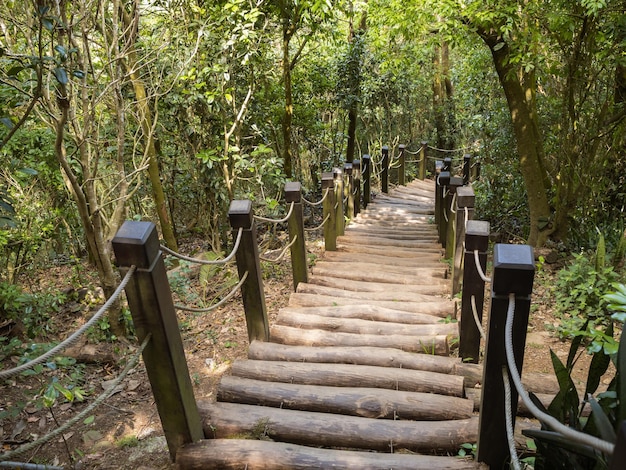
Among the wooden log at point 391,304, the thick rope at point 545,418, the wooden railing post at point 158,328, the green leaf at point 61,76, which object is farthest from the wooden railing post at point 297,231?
the thick rope at point 545,418

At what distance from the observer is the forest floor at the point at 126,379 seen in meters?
2.74

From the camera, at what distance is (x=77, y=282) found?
256 inches

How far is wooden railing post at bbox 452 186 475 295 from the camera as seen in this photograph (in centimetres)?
463

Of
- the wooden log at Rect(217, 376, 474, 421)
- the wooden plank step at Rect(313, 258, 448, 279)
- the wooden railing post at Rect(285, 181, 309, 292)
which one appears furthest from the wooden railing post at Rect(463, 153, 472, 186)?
the wooden log at Rect(217, 376, 474, 421)

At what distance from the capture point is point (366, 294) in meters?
4.73

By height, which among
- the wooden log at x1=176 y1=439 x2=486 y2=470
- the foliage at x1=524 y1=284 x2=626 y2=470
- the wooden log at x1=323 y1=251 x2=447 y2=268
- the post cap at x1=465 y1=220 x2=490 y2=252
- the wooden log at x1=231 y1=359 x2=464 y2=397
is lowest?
the wooden log at x1=323 y1=251 x2=447 y2=268

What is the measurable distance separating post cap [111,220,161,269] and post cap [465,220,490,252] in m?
2.20

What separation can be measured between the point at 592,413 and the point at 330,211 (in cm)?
456

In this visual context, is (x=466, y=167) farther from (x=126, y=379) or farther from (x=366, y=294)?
(x=126, y=379)

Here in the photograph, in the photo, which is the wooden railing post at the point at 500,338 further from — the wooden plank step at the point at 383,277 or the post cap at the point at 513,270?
the wooden plank step at the point at 383,277

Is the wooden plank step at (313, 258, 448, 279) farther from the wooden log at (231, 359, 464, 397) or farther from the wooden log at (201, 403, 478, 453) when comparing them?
the wooden log at (201, 403, 478, 453)

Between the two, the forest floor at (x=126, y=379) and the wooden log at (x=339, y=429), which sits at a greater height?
the wooden log at (x=339, y=429)

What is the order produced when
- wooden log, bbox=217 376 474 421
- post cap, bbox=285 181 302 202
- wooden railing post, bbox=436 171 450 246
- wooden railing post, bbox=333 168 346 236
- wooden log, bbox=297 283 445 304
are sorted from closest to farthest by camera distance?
wooden log, bbox=217 376 474 421 < post cap, bbox=285 181 302 202 < wooden log, bbox=297 283 445 304 < wooden railing post, bbox=436 171 450 246 < wooden railing post, bbox=333 168 346 236

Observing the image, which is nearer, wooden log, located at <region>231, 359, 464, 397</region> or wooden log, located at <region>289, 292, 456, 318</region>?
wooden log, located at <region>231, 359, 464, 397</region>
